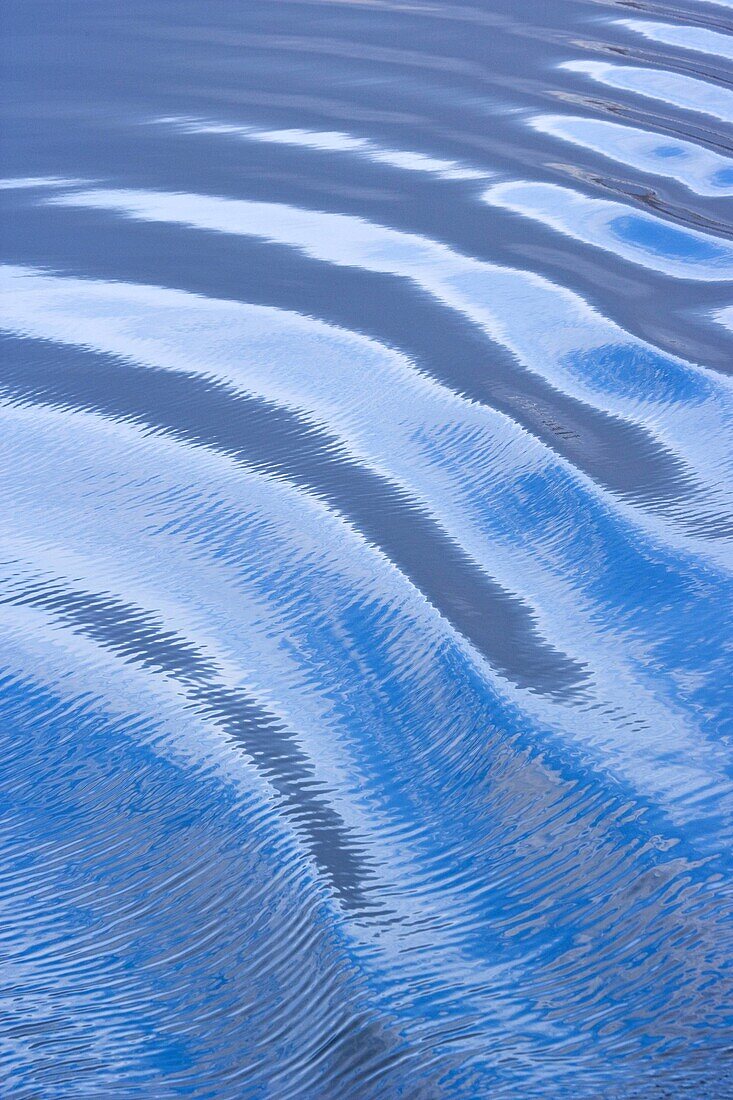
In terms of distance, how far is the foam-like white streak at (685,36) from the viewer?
2.37 meters

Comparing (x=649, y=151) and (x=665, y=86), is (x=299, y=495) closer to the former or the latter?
(x=649, y=151)

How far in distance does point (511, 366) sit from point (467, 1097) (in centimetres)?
78

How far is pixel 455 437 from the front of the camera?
99cm

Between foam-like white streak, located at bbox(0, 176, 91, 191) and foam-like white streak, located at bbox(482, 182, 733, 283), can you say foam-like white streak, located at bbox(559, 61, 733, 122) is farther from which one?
foam-like white streak, located at bbox(0, 176, 91, 191)

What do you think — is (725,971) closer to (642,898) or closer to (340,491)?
(642,898)

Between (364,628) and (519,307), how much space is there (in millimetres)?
621

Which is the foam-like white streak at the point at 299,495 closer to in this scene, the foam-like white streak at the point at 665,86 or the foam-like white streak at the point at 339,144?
the foam-like white streak at the point at 339,144

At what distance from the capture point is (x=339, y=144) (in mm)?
1770

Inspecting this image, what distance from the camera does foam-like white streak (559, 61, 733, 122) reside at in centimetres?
204

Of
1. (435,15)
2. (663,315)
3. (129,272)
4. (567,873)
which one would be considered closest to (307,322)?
(129,272)

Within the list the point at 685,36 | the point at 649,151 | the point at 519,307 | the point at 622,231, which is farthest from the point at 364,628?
the point at 685,36

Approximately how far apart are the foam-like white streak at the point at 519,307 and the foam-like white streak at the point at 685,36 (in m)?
1.27

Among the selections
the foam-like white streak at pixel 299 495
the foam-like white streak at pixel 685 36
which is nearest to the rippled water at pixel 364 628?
the foam-like white streak at pixel 299 495

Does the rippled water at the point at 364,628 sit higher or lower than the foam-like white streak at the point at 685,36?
lower
